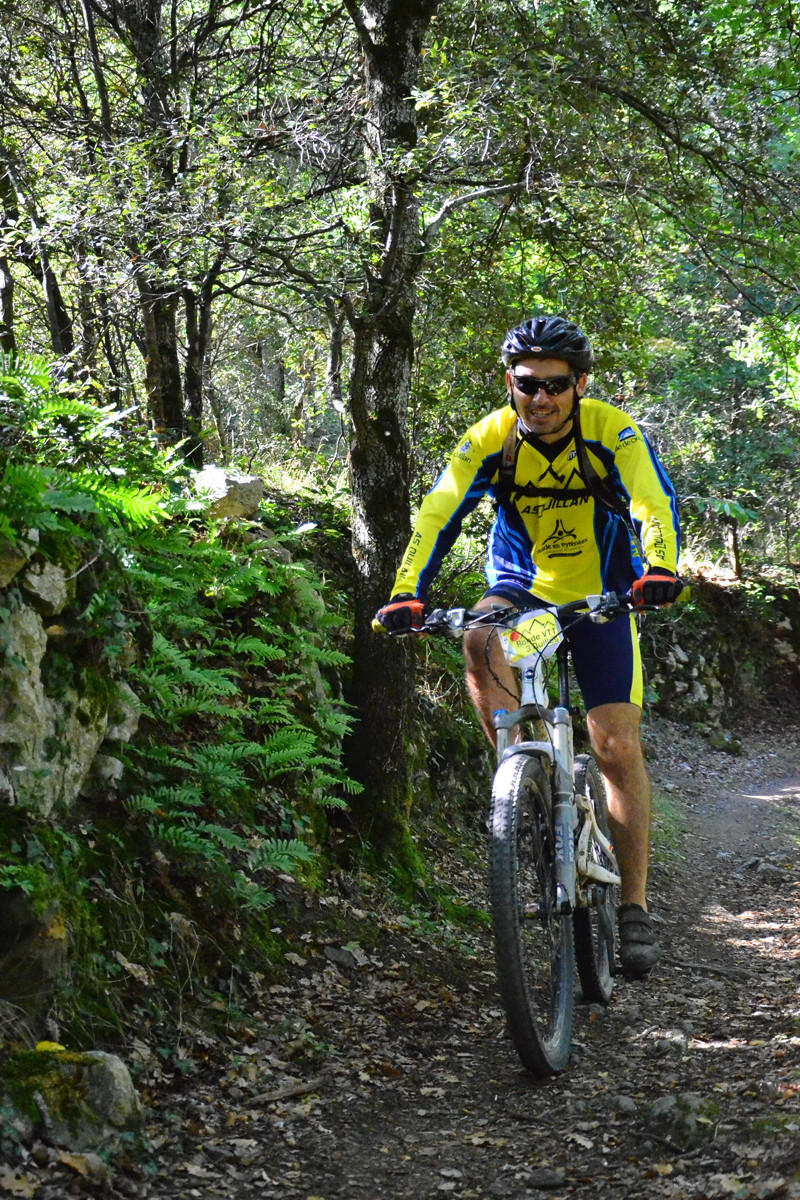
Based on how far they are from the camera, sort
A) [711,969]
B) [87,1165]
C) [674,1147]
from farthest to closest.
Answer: [711,969] < [674,1147] < [87,1165]

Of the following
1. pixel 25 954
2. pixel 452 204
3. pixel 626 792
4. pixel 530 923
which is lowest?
pixel 530 923

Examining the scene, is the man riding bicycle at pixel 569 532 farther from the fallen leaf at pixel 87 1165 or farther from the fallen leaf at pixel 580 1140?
the fallen leaf at pixel 87 1165

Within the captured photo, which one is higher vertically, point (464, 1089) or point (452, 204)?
point (452, 204)

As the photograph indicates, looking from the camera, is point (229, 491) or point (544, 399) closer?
point (544, 399)

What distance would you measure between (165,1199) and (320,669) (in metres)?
3.77

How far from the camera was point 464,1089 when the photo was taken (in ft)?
12.8

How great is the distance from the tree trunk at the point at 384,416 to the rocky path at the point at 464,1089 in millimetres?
968

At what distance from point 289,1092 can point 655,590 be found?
229 cm

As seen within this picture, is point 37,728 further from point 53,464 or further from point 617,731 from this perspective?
point 617,731

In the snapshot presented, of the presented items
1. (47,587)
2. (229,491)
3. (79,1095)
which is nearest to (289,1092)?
(79,1095)

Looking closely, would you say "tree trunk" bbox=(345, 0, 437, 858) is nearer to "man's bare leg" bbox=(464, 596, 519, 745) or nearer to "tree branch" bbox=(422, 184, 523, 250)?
"tree branch" bbox=(422, 184, 523, 250)

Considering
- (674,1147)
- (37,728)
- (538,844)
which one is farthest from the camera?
(538,844)

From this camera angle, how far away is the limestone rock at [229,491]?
669cm

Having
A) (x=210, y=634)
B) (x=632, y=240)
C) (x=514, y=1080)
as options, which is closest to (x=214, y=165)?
(x=210, y=634)
